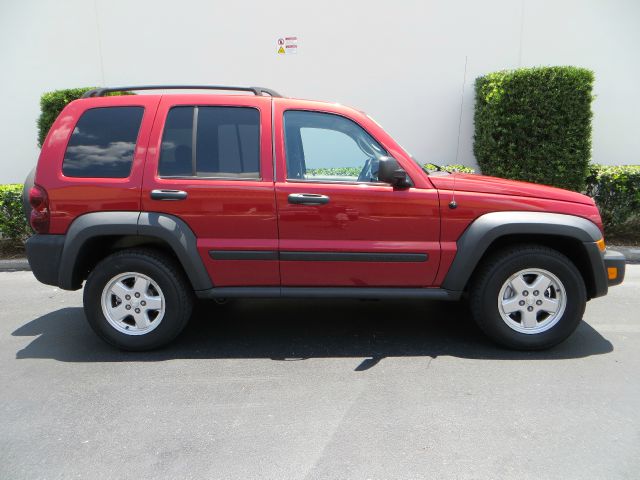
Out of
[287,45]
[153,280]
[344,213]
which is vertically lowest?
[153,280]

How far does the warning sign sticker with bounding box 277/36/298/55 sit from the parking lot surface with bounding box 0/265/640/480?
582 cm

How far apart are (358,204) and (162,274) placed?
5.05 feet

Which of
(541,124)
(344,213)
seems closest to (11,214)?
(344,213)

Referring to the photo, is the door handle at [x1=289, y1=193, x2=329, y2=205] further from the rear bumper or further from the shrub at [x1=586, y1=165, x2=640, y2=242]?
the shrub at [x1=586, y1=165, x2=640, y2=242]

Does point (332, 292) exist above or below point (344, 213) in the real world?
below

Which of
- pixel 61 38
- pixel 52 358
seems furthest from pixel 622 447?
pixel 61 38

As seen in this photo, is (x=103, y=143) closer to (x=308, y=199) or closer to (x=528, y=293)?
(x=308, y=199)

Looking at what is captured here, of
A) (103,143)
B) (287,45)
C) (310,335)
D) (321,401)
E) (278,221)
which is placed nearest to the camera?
(321,401)

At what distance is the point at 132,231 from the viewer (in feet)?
12.0

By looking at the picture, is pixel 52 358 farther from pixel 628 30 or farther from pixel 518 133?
pixel 628 30

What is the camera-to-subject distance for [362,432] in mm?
2795

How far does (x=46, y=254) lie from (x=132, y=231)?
686mm

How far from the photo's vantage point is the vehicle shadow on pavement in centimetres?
384

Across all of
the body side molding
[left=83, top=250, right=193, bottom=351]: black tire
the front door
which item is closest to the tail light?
[left=83, top=250, right=193, bottom=351]: black tire
